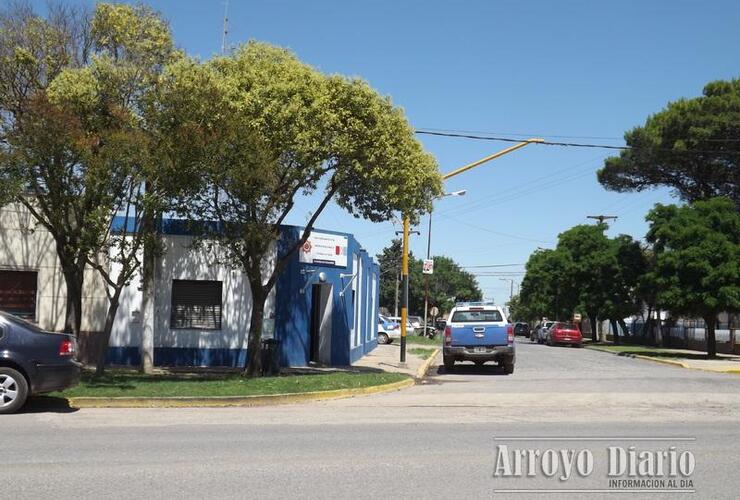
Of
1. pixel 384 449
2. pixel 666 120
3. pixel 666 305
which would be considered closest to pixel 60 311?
pixel 384 449

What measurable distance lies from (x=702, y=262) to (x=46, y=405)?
26861mm

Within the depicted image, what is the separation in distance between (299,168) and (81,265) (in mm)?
5277

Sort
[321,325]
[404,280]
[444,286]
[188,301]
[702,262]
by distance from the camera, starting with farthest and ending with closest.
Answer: [444,286] < [702,262] < [404,280] < [321,325] < [188,301]

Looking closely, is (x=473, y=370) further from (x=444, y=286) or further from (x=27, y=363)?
(x=444, y=286)

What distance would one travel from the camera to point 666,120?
38562 mm

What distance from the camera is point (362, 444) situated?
9359 millimetres

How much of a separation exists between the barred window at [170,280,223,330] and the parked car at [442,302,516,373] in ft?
21.2

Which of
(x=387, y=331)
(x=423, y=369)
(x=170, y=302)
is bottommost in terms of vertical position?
(x=423, y=369)

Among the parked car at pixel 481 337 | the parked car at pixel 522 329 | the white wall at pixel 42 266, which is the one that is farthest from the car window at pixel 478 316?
the parked car at pixel 522 329

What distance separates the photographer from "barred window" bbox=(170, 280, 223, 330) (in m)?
Answer: 21.0

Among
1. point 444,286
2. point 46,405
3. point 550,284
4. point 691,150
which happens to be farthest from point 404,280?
point 444,286

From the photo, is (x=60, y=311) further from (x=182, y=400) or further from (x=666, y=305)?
(x=666, y=305)

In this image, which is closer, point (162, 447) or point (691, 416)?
point (162, 447)

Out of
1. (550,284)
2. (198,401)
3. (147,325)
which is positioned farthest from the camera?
(550,284)
